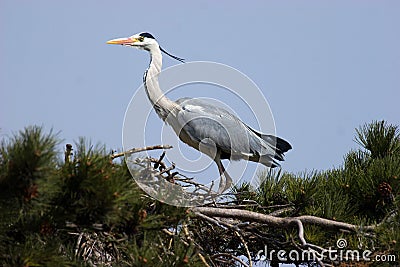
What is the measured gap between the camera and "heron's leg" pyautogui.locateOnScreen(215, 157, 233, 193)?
4.79 metres

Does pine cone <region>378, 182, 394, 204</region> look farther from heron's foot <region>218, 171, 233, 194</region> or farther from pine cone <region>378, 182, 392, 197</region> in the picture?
heron's foot <region>218, 171, 233, 194</region>

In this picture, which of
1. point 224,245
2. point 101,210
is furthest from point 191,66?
point 101,210

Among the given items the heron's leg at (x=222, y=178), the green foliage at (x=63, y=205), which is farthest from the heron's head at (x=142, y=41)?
the green foliage at (x=63, y=205)

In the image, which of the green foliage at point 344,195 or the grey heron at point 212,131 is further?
the grey heron at point 212,131

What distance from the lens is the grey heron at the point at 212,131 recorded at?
4883 mm

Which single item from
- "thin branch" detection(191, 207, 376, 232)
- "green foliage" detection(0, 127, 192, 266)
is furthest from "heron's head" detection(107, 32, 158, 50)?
"green foliage" detection(0, 127, 192, 266)

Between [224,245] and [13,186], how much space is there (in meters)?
1.60

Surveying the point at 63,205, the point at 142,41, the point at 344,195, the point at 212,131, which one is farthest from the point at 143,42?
the point at 63,205

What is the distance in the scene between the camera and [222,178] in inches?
193

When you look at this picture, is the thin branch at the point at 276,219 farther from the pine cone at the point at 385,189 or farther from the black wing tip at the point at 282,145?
the black wing tip at the point at 282,145

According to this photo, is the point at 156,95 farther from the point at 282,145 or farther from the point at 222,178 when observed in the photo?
the point at 282,145

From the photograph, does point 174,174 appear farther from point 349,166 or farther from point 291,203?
point 349,166

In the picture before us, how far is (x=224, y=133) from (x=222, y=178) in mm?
325

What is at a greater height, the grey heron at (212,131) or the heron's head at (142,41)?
the heron's head at (142,41)
